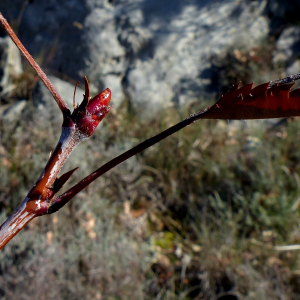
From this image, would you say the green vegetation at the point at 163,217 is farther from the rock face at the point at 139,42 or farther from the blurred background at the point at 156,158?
the rock face at the point at 139,42

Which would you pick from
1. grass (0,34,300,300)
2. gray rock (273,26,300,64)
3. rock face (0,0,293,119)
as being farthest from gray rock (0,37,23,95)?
gray rock (273,26,300,64)

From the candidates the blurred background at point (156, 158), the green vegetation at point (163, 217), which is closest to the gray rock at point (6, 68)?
the blurred background at point (156, 158)

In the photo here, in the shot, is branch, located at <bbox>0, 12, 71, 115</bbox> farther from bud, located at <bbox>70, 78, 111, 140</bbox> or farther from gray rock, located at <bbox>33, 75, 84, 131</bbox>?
gray rock, located at <bbox>33, 75, 84, 131</bbox>

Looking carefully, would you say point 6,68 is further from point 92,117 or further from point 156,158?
point 92,117

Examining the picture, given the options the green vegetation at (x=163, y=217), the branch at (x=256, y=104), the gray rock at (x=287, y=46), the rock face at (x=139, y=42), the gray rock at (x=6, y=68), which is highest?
the gray rock at (x=287, y=46)

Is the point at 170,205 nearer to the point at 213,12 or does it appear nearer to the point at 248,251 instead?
the point at 248,251

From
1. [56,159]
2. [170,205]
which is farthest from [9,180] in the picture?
[56,159]

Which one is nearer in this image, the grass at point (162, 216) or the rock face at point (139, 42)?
the grass at point (162, 216)
